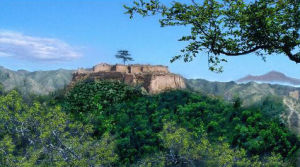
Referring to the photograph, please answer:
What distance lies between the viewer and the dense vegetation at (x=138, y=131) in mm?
18109

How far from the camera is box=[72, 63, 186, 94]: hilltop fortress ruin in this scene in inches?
1449

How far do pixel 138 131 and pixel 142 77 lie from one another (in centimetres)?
1159

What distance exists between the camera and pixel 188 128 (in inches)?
1014

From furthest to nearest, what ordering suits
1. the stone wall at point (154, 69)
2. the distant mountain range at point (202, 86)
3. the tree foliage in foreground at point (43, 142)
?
1. the distant mountain range at point (202, 86)
2. the stone wall at point (154, 69)
3. the tree foliage in foreground at point (43, 142)

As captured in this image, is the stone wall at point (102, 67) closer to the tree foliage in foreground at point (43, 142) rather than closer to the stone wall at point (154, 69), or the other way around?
the stone wall at point (154, 69)

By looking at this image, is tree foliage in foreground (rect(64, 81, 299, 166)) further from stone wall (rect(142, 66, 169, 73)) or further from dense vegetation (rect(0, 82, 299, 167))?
stone wall (rect(142, 66, 169, 73))

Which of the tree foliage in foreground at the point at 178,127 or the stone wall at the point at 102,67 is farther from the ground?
the stone wall at the point at 102,67

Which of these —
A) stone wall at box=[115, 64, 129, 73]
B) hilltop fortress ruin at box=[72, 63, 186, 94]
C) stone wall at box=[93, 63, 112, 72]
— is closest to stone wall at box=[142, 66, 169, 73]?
hilltop fortress ruin at box=[72, 63, 186, 94]

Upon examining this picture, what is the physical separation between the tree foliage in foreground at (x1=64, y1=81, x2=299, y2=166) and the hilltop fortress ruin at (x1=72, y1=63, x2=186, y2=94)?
128 cm

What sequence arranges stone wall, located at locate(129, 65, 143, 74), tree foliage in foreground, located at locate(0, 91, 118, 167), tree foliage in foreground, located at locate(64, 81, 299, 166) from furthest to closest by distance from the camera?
stone wall, located at locate(129, 65, 143, 74)
tree foliage in foreground, located at locate(64, 81, 299, 166)
tree foliage in foreground, located at locate(0, 91, 118, 167)

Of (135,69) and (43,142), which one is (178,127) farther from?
(135,69)

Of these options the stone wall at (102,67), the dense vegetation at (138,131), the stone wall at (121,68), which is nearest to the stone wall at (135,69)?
the stone wall at (121,68)

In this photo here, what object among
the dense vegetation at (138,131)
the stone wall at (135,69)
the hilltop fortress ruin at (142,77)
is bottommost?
the dense vegetation at (138,131)

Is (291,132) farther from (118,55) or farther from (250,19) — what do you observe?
(118,55)
